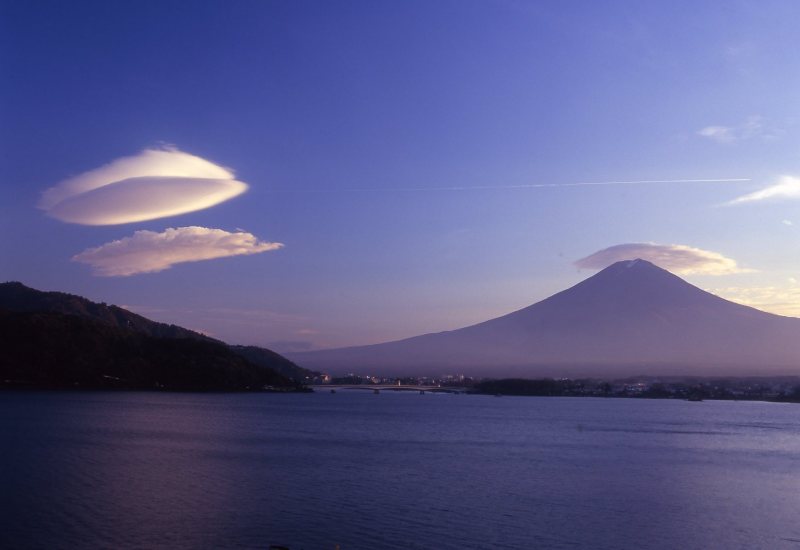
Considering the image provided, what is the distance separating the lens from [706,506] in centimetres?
1797

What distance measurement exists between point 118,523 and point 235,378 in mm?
74004

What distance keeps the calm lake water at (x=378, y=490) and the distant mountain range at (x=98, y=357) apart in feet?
119

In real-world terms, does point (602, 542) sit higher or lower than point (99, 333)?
lower

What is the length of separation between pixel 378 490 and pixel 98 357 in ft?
208

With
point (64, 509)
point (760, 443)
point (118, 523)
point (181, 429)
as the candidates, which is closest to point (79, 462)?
point (64, 509)

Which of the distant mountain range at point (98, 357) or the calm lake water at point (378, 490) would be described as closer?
the calm lake water at point (378, 490)

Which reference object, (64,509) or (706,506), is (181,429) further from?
(706,506)

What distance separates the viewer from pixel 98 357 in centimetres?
7481

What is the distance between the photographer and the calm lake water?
1358 centimetres

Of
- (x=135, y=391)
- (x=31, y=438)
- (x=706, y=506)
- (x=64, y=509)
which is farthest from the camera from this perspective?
(x=135, y=391)

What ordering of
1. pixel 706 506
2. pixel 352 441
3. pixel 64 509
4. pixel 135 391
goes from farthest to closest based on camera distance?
1. pixel 135 391
2. pixel 352 441
3. pixel 706 506
4. pixel 64 509

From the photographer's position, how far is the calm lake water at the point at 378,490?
44.5 ft

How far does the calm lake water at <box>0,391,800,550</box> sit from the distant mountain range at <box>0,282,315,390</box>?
36.4 metres

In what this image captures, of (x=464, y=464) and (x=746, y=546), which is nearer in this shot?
(x=746, y=546)
